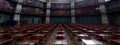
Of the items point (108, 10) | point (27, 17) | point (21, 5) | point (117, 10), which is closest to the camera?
point (117, 10)

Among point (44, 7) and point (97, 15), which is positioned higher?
point (44, 7)

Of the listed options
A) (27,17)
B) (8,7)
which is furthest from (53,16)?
(8,7)

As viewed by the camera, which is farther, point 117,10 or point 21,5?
point 21,5

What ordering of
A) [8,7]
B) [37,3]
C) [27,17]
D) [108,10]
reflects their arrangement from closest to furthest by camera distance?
[8,7], [108,10], [27,17], [37,3]

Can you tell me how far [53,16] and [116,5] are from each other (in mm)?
15645

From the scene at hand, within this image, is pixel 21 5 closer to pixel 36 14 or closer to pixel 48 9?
pixel 36 14

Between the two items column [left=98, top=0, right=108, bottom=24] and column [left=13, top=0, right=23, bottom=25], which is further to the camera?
column [left=98, top=0, right=108, bottom=24]

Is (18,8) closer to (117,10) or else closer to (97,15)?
(97,15)

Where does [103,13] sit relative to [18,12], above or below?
below

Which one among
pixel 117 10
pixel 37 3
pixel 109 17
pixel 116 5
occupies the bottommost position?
pixel 109 17

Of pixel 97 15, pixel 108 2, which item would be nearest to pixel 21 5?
pixel 97 15

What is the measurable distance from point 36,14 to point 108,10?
1742cm

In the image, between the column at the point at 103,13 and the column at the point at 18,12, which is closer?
the column at the point at 18,12

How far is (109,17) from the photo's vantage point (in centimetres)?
1941
